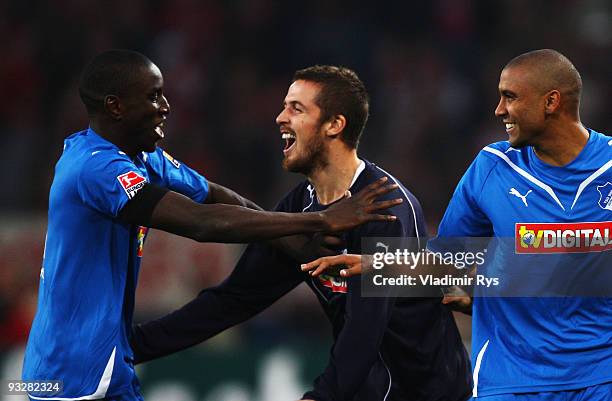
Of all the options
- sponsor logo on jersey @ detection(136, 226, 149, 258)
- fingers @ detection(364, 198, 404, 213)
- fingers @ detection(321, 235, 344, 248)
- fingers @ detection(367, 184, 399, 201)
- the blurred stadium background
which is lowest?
sponsor logo on jersey @ detection(136, 226, 149, 258)

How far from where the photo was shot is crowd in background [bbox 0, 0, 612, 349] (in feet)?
32.6

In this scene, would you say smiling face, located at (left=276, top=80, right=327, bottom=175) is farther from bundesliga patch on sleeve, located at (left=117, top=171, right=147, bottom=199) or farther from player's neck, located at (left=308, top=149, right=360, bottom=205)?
bundesliga patch on sleeve, located at (left=117, top=171, right=147, bottom=199)

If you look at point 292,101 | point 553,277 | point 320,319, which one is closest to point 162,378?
point 320,319

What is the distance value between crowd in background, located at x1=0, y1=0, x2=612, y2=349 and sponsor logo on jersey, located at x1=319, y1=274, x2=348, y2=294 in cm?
449

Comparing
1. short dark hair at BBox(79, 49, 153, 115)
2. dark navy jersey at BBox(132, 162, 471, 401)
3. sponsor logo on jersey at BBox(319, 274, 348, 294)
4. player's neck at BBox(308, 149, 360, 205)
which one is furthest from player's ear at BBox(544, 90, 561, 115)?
short dark hair at BBox(79, 49, 153, 115)

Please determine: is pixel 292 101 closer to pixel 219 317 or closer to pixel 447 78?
pixel 219 317

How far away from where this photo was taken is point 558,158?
4.57 metres

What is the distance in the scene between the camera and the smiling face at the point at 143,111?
4.52 m

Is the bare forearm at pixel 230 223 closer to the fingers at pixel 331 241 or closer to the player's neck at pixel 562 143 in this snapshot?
the fingers at pixel 331 241

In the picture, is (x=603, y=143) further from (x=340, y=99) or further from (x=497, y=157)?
(x=340, y=99)

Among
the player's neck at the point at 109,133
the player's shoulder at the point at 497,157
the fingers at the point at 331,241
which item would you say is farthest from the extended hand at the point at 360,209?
the player's neck at the point at 109,133

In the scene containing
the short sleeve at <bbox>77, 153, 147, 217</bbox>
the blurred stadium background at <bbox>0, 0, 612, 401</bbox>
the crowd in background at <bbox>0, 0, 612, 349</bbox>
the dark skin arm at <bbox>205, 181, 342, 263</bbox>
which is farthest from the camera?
the crowd in background at <bbox>0, 0, 612, 349</bbox>

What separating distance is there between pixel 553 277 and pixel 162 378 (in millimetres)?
4010

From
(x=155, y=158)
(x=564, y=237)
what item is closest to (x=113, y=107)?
(x=155, y=158)
